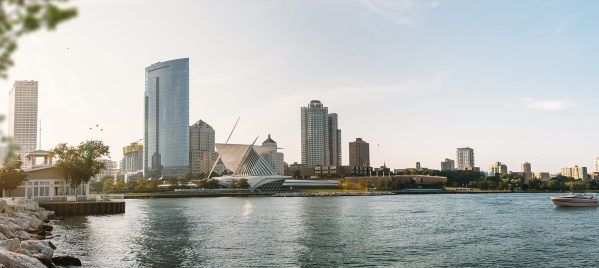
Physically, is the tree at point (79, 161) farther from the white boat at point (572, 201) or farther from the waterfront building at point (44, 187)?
the white boat at point (572, 201)

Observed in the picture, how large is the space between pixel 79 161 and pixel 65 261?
53271mm

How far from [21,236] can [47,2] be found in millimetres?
36485

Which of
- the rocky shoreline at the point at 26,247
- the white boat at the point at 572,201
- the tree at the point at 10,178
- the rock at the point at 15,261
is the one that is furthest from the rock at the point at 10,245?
the white boat at the point at 572,201

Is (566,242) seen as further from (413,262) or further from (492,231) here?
(413,262)

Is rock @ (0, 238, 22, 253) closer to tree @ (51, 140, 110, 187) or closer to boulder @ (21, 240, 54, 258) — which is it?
boulder @ (21, 240, 54, 258)

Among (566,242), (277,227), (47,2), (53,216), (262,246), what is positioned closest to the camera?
(47,2)

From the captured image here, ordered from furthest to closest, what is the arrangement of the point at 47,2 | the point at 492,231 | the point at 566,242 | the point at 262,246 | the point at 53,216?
the point at 53,216 < the point at 492,231 < the point at 566,242 < the point at 262,246 < the point at 47,2

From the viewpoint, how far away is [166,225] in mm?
60188

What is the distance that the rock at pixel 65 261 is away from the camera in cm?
3147

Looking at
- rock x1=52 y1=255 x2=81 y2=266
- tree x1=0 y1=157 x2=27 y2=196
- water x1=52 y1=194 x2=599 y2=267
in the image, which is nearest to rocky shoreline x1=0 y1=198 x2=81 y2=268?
rock x1=52 y1=255 x2=81 y2=266

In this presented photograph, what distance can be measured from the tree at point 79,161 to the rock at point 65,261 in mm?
52589

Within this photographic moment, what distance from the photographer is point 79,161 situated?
262 ft

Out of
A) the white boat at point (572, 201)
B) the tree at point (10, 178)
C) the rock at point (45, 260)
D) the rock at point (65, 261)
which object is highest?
the tree at point (10, 178)

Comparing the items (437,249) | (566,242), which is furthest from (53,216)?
(566,242)
